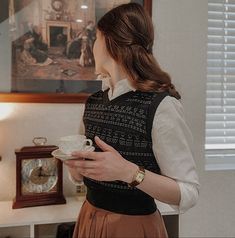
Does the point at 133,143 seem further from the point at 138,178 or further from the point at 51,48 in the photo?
the point at 51,48

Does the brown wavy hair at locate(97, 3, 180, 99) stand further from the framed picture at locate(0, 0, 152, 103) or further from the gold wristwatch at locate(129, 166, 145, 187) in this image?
the framed picture at locate(0, 0, 152, 103)

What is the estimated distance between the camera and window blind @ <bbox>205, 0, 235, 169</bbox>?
1.94 m

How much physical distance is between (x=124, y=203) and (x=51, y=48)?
1.01 m

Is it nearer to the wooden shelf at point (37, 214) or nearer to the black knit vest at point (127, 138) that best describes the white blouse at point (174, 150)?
the black knit vest at point (127, 138)

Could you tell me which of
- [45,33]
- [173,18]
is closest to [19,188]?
[45,33]

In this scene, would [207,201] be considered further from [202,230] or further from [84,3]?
[84,3]

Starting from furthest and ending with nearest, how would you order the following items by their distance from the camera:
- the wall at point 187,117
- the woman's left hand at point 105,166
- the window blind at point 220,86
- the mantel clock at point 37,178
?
the window blind at point 220,86, the wall at point 187,117, the mantel clock at point 37,178, the woman's left hand at point 105,166

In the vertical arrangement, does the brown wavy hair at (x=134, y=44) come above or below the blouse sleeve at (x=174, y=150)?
above

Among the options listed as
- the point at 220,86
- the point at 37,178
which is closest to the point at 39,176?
the point at 37,178

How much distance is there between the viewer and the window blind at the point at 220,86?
194 centimetres

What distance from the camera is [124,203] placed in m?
1.04

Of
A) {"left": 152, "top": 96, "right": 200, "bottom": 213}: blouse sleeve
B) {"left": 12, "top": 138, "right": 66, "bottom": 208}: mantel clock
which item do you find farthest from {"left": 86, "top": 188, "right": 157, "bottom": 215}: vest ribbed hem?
{"left": 12, "top": 138, "right": 66, "bottom": 208}: mantel clock

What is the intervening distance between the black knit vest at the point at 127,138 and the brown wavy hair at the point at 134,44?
0.15 feet

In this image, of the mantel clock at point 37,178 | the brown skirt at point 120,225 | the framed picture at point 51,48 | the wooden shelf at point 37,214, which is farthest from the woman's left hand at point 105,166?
the framed picture at point 51,48
